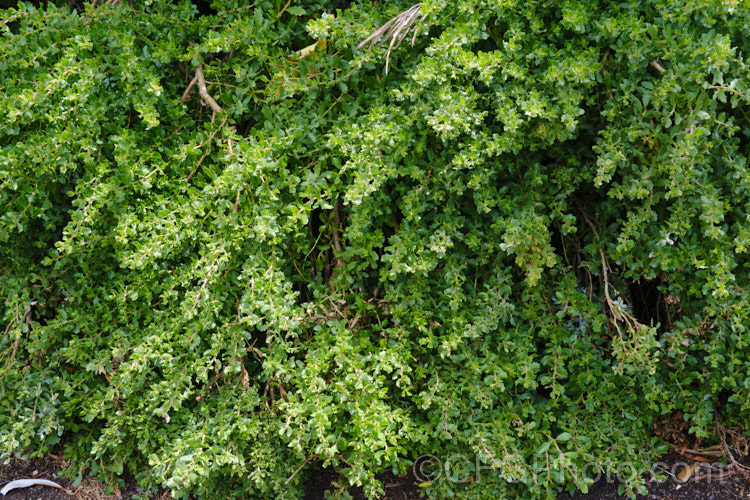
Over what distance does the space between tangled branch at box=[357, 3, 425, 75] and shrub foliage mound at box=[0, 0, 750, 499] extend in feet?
0.04

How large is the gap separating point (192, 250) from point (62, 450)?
1253 mm

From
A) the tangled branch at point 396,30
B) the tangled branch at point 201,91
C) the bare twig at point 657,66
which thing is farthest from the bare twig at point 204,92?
the bare twig at point 657,66

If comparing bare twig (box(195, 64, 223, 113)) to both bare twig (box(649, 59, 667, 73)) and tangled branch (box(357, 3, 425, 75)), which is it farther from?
bare twig (box(649, 59, 667, 73))

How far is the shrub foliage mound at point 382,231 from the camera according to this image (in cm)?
212

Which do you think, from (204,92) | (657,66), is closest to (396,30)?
(204,92)

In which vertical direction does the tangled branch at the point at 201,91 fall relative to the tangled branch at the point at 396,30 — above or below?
below

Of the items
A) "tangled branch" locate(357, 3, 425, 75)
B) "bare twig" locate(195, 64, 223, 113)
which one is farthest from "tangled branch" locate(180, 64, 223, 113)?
"tangled branch" locate(357, 3, 425, 75)

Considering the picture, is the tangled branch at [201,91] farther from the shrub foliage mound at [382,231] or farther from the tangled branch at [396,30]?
the tangled branch at [396,30]

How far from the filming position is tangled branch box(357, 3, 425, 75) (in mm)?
2135

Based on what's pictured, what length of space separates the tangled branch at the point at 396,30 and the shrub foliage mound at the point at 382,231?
1 centimetres

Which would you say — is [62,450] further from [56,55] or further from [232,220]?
[56,55]

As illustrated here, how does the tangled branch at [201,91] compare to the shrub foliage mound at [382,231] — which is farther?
the tangled branch at [201,91]

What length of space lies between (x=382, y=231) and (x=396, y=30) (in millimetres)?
808

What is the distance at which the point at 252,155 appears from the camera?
218 cm
